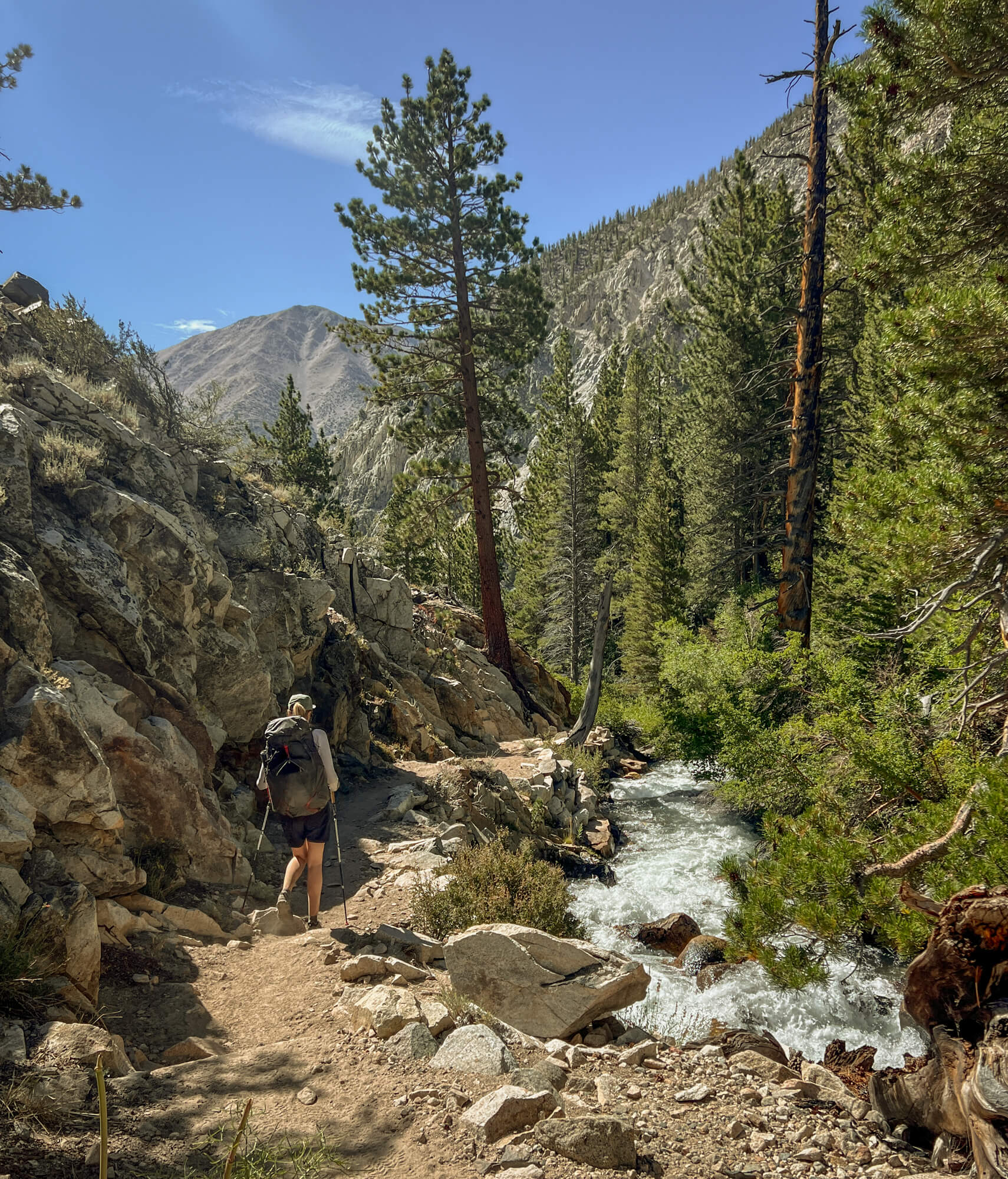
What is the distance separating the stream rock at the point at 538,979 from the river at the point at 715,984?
3.79 feet

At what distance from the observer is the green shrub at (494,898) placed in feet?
18.7

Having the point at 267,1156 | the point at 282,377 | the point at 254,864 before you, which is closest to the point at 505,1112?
the point at 267,1156

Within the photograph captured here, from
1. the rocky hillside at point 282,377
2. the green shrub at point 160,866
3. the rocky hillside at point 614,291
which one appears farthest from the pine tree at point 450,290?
the rocky hillside at point 282,377

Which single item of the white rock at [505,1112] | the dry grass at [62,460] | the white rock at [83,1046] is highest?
the dry grass at [62,460]

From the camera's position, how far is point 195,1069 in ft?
11.6

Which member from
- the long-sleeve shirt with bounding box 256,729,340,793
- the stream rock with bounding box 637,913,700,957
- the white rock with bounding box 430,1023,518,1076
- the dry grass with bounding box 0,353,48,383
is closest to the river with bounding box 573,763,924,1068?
the stream rock with bounding box 637,913,700,957

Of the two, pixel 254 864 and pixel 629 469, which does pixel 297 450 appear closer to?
pixel 629 469

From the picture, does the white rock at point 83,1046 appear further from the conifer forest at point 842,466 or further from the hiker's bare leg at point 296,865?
the conifer forest at point 842,466

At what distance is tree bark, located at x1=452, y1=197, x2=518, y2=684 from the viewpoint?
50.0 ft

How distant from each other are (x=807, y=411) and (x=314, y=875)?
27.6 feet

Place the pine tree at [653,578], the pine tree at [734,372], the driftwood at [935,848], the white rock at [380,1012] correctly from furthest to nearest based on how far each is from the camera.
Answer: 1. the pine tree at [653,578]
2. the pine tree at [734,372]
3. the driftwood at [935,848]
4. the white rock at [380,1012]

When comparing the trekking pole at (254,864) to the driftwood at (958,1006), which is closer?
the driftwood at (958,1006)

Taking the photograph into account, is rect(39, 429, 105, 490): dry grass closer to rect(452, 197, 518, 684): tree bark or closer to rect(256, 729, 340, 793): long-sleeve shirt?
rect(256, 729, 340, 793): long-sleeve shirt

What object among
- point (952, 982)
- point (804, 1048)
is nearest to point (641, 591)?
point (804, 1048)
